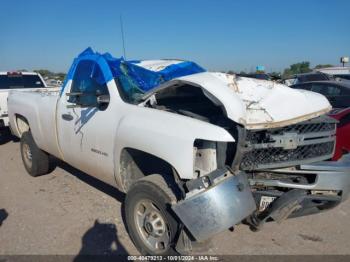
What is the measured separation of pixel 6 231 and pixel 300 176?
329 centimetres

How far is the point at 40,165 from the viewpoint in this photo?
6016 millimetres

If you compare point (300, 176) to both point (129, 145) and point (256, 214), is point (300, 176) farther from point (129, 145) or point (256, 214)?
point (129, 145)

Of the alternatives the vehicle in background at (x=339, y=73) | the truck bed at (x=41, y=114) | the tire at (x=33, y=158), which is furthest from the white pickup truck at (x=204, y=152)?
the vehicle in background at (x=339, y=73)

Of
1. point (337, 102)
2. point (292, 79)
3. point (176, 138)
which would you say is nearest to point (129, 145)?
point (176, 138)

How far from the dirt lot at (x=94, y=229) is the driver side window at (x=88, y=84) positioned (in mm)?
1434

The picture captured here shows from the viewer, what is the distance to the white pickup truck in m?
2.86

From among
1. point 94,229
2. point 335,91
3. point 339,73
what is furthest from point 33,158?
point 339,73

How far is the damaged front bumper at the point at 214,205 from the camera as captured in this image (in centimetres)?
274

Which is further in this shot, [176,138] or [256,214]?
[256,214]

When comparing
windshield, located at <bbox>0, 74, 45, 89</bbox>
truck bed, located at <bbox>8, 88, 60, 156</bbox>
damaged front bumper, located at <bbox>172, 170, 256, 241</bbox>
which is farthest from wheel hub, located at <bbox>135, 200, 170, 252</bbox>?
windshield, located at <bbox>0, 74, 45, 89</bbox>

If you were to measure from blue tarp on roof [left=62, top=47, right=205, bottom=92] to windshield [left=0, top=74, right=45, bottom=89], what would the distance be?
5.84m

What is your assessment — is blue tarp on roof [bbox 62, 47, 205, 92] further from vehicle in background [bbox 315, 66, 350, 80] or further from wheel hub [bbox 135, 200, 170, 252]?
vehicle in background [bbox 315, 66, 350, 80]

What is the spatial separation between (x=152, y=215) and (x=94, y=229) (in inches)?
44.6

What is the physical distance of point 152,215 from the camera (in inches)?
133
